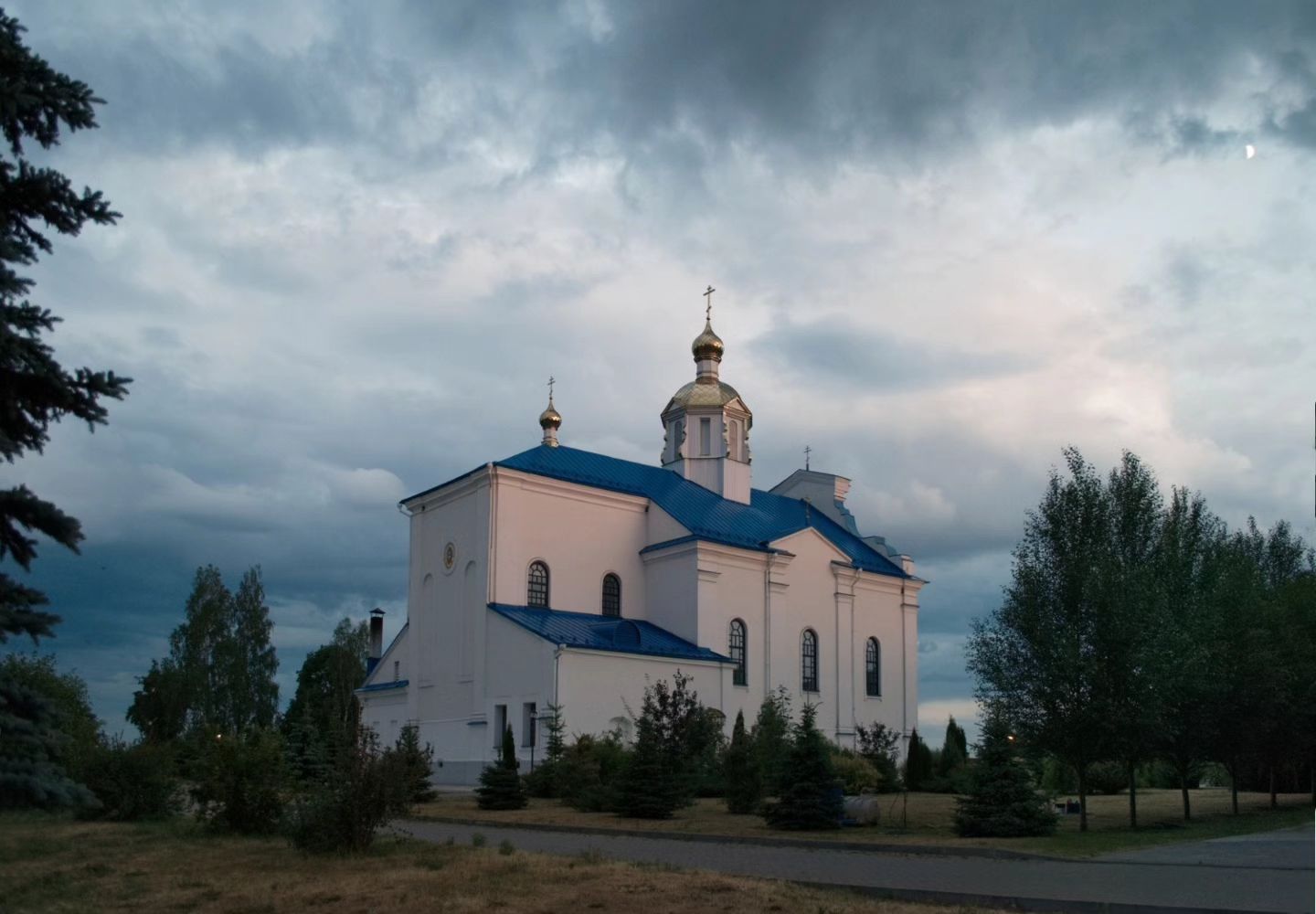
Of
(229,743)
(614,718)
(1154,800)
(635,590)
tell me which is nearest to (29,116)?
(229,743)

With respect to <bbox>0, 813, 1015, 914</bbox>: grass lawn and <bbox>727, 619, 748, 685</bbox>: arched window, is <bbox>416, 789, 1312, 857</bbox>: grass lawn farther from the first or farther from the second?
<bbox>727, 619, 748, 685</bbox>: arched window


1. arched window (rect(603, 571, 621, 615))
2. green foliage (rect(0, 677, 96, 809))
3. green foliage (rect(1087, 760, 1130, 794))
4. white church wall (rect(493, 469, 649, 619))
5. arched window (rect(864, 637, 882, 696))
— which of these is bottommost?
green foliage (rect(1087, 760, 1130, 794))

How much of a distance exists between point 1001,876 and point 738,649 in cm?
3075

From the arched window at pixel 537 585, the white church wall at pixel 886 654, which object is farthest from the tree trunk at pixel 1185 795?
the arched window at pixel 537 585

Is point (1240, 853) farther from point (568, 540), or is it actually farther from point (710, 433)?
point (710, 433)

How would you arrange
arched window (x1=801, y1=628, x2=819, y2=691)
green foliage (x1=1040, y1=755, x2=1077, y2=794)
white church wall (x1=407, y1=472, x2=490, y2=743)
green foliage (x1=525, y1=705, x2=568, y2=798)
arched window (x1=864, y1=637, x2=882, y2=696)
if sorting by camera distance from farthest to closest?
1. arched window (x1=864, y1=637, x2=882, y2=696)
2. arched window (x1=801, y1=628, x2=819, y2=691)
3. white church wall (x1=407, y1=472, x2=490, y2=743)
4. green foliage (x1=1040, y1=755, x2=1077, y2=794)
5. green foliage (x1=525, y1=705, x2=568, y2=798)

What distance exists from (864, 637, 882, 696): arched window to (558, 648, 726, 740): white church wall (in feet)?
41.2

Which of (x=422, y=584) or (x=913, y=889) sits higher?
(x=422, y=584)

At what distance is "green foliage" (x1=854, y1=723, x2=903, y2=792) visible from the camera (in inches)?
1471

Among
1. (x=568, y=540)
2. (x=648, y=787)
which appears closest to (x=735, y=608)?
(x=568, y=540)

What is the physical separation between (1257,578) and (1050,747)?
489 inches

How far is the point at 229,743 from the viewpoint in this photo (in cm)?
1914

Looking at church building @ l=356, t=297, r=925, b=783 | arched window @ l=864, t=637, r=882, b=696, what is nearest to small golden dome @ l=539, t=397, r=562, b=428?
church building @ l=356, t=297, r=925, b=783

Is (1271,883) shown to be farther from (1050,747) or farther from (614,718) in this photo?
(614,718)
